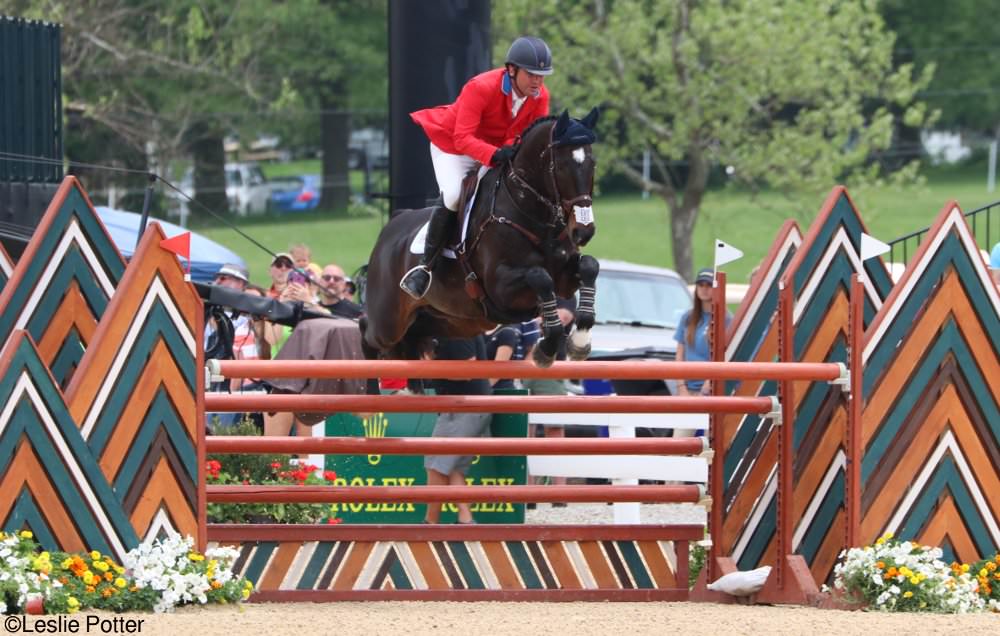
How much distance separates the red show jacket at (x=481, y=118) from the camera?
7289 millimetres

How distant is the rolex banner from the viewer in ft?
31.7

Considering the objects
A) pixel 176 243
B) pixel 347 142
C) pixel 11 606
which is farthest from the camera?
pixel 347 142

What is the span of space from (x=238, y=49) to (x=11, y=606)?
2034cm

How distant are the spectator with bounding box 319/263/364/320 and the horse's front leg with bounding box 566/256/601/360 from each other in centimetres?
281

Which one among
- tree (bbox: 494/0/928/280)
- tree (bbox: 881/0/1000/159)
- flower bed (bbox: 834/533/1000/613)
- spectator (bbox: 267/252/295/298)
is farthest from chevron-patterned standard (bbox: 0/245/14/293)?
tree (bbox: 881/0/1000/159)

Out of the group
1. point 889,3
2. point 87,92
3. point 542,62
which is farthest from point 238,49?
point 889,3

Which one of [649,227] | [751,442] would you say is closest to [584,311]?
Answer: [751,442]

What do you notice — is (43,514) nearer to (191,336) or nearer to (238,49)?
(191,336)

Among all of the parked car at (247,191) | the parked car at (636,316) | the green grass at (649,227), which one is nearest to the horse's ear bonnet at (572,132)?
the parked car at (636,316)

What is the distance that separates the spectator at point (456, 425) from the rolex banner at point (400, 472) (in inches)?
4.1

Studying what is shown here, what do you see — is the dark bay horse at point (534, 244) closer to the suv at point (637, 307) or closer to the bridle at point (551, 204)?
the bridle at point (551, 204)

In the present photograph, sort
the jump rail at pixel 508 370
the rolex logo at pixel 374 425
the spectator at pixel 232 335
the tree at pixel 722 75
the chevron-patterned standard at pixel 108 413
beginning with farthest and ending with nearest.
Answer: the tree at pixel 722 75 < the spectator at pixel 232 335 < the rolex logo at pixel 374 425 < the jump rail at pixel 508 370 < the chevron-patterned standard at pixel 108 413

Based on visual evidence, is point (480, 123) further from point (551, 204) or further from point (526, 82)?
point (551, 204)

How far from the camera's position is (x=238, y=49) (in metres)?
25.4
